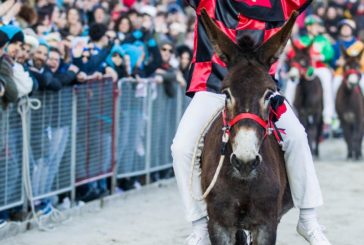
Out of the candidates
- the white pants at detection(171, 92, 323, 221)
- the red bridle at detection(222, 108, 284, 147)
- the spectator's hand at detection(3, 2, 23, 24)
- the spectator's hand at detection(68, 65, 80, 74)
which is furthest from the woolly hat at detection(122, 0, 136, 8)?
the red bridle at detection(222, 108, 284, 147)

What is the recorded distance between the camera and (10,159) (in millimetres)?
9898

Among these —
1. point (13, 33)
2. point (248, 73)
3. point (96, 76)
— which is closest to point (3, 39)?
point (13, 33)

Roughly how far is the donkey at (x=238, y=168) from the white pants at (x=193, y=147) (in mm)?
317

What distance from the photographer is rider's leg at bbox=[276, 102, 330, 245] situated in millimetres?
7211

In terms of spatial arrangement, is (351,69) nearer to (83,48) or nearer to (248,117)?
(83,48)

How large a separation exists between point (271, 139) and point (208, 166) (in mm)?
517

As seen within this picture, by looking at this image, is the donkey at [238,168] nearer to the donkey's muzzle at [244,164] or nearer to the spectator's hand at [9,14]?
the donkey's muzzle at [244,164]

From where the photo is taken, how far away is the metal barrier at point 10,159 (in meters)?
9.74

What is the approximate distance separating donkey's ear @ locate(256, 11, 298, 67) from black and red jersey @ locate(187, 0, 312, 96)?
0.75ft

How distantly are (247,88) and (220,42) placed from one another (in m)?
0.42

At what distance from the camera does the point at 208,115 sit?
7.27 metres

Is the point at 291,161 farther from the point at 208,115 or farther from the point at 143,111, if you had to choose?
the point at 143,111

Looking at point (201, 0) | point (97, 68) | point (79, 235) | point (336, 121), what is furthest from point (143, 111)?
point (336, 121)

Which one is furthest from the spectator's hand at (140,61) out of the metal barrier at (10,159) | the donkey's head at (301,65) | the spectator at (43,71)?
the donkey's head at (301,65)
